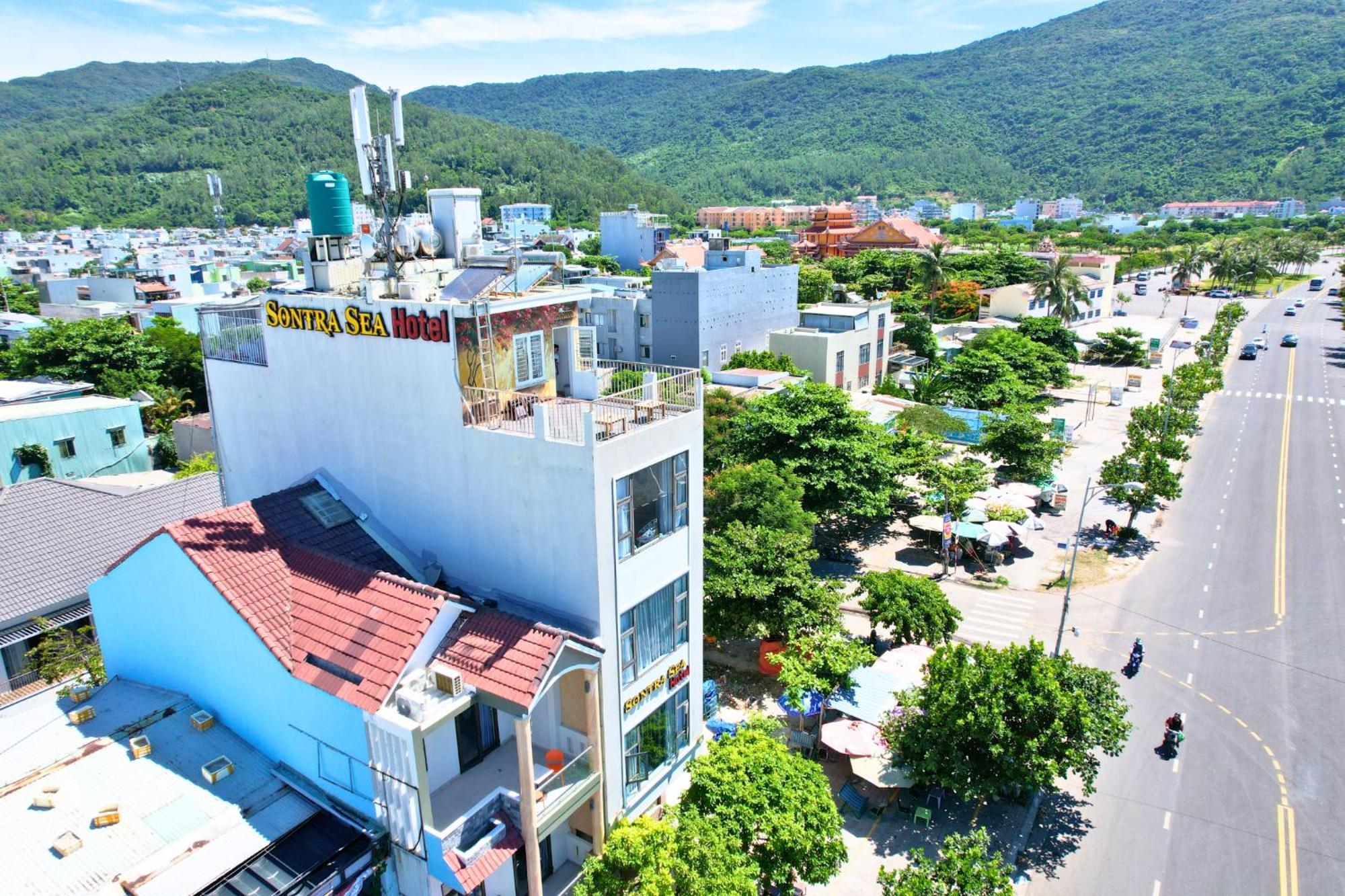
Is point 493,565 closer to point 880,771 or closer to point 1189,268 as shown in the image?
point 880,771

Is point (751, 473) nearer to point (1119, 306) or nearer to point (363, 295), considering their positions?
point (363, 295)

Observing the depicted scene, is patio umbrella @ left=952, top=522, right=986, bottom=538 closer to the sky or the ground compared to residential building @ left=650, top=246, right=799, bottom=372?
closer to the ground

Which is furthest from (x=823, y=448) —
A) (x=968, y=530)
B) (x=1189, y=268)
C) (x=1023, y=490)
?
(x=1189, y=268)

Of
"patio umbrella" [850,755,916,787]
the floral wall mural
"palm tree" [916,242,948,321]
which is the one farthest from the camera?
"palm tree" [916,242,948,321]

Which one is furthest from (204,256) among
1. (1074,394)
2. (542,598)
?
(542,598)

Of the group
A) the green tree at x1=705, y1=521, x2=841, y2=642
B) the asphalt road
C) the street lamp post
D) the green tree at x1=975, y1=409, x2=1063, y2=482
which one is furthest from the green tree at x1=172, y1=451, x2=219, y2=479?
the green tree at x1=975, y1=409, x2=1063, y2=482

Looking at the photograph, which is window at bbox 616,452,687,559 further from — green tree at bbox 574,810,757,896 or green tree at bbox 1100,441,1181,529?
green tree at bbox 1100,441,1181,529
